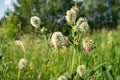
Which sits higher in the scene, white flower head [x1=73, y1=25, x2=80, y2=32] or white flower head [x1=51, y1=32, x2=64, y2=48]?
white flower head [x1=73, y1=25, x2=80, y2=32]

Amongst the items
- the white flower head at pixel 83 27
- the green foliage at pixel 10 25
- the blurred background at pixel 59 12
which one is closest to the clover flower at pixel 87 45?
A: the white flower head at pixel 83 27

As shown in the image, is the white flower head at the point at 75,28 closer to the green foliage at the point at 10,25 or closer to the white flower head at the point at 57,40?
the white flower head at the point at 57,40

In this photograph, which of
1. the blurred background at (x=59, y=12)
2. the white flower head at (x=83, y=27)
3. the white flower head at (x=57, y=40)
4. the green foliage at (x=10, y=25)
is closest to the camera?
the white flower head at (x=57, y=40)

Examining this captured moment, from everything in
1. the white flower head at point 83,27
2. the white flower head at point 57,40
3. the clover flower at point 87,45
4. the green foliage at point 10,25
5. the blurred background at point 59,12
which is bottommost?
the clover flower at point 87,45

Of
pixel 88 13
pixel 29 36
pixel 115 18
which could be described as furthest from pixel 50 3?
pixel 29 36

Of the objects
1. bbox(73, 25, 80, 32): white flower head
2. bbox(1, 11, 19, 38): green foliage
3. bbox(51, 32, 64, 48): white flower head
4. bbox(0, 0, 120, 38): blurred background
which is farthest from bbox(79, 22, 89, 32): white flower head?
bbox(0, 0, 120, 38): blurred background

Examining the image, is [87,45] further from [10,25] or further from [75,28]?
[10,25]

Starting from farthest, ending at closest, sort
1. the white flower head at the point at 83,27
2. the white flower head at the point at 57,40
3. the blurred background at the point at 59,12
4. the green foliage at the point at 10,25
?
the blurred background at the point at 59,12 < the green foliage at the point at 10,25 < the white flower head at the point at 83,27 < the white flower head at the point at 57,40

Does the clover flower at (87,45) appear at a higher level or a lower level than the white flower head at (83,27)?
lower

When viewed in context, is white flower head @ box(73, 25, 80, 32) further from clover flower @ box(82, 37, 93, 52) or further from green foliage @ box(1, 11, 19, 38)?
green foliage @ box(1, 11, 19, 38)

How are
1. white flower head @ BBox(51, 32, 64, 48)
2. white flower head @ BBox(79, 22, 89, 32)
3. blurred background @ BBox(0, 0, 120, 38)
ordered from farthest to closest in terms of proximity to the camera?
blurred background @ BBox(0, 0, 120, 38) → white flower head @ BBox(79, 22, 89, 32) → white flower head @ BBox(51, 32, 64, 48)

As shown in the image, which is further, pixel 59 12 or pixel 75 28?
pixel 59 12

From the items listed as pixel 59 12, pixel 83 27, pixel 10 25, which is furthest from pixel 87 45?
pixel 59 12

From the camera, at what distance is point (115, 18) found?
46719 mm
